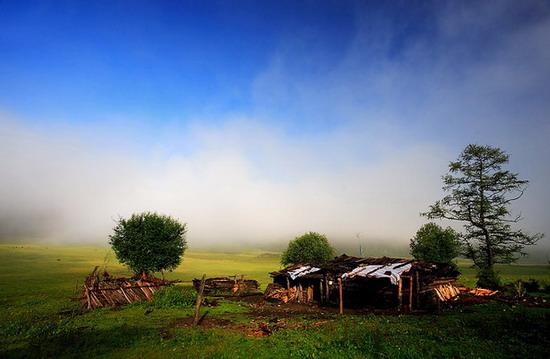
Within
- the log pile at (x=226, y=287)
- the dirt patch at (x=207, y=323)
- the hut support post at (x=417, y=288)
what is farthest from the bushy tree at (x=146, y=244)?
the hut support post at (x=417, y=288)

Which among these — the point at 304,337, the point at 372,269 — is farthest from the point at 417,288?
the point at 304,337

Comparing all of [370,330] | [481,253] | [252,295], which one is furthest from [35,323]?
[481,253]

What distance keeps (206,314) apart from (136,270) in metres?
30.4

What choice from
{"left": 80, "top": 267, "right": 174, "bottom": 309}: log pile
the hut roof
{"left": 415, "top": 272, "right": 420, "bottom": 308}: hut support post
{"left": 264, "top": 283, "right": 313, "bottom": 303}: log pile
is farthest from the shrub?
{"left": 80, "top": 267, "right": 174, "bottom": 309}: log pile

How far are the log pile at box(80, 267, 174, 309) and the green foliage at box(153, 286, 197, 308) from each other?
67.5 inches

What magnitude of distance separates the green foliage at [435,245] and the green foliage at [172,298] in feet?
132

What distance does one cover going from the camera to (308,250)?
6191cm

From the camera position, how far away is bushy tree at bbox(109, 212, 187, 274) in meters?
49.5

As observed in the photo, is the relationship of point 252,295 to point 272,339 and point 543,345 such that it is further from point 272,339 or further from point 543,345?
point 543,345

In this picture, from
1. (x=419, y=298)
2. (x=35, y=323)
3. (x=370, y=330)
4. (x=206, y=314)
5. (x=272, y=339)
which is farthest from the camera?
(x=419, y=298)

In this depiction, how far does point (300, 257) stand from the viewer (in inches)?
2451

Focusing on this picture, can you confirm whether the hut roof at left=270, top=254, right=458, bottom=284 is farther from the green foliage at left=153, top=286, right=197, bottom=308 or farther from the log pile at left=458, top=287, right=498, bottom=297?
the green foliage at left=153, top=286, right=197, bottom=308

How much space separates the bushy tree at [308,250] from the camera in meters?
61.6

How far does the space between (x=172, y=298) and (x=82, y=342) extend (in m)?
14.7
